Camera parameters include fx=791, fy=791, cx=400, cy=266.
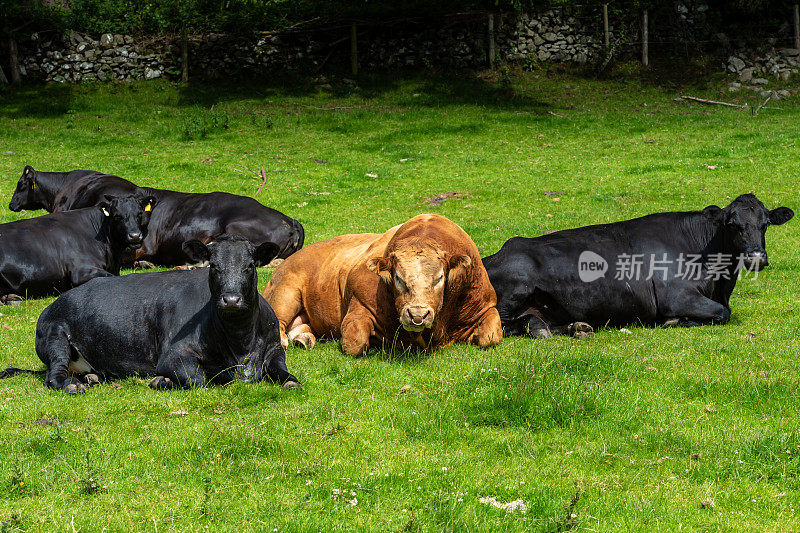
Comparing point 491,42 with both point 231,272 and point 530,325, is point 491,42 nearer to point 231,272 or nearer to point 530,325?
point 530,325

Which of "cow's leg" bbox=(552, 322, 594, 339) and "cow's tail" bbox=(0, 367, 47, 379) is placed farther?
"cow's leg" bbox=(552, 322, 594, 339)

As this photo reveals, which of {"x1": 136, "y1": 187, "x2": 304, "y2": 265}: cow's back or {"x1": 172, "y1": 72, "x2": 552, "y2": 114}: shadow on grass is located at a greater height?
{"x1": 172, "y1": 72, "x2": 552, "y2": 114}: shadow on grass

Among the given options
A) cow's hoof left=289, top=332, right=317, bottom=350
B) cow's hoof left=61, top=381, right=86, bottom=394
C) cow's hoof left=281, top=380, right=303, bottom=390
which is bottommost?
cow's hoof left=289, top=332, right=317, bottom=350

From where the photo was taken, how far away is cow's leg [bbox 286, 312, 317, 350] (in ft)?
33.7

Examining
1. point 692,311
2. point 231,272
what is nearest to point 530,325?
point 692,311

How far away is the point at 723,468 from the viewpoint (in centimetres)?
580

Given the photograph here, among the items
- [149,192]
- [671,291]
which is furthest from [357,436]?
[149,192]

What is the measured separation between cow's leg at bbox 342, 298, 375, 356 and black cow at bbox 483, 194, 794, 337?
7.64 feet

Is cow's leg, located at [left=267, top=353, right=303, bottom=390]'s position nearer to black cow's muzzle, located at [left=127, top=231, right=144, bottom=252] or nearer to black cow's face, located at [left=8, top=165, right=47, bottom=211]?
black cow's muzzle, located at [left=127, top=231, right=144, bottom=252]

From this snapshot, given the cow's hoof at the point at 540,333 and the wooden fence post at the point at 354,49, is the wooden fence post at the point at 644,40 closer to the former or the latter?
the wooden fence post at the point at 354,49

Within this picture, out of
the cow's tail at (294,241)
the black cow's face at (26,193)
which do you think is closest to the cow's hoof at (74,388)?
the cow's tail at (294,241)

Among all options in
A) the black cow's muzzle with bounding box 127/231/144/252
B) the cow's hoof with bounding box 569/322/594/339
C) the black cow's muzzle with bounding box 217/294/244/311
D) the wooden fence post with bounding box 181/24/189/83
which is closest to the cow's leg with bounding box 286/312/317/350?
the black cow's muzzle with bounding box 217/294/244/311

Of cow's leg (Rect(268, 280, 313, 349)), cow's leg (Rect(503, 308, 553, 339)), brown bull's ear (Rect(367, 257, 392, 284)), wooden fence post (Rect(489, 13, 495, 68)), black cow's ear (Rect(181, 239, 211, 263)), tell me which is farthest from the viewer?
wooden fence post (Rect(489, 13, 495, 68))

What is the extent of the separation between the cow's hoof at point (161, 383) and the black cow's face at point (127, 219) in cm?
662
